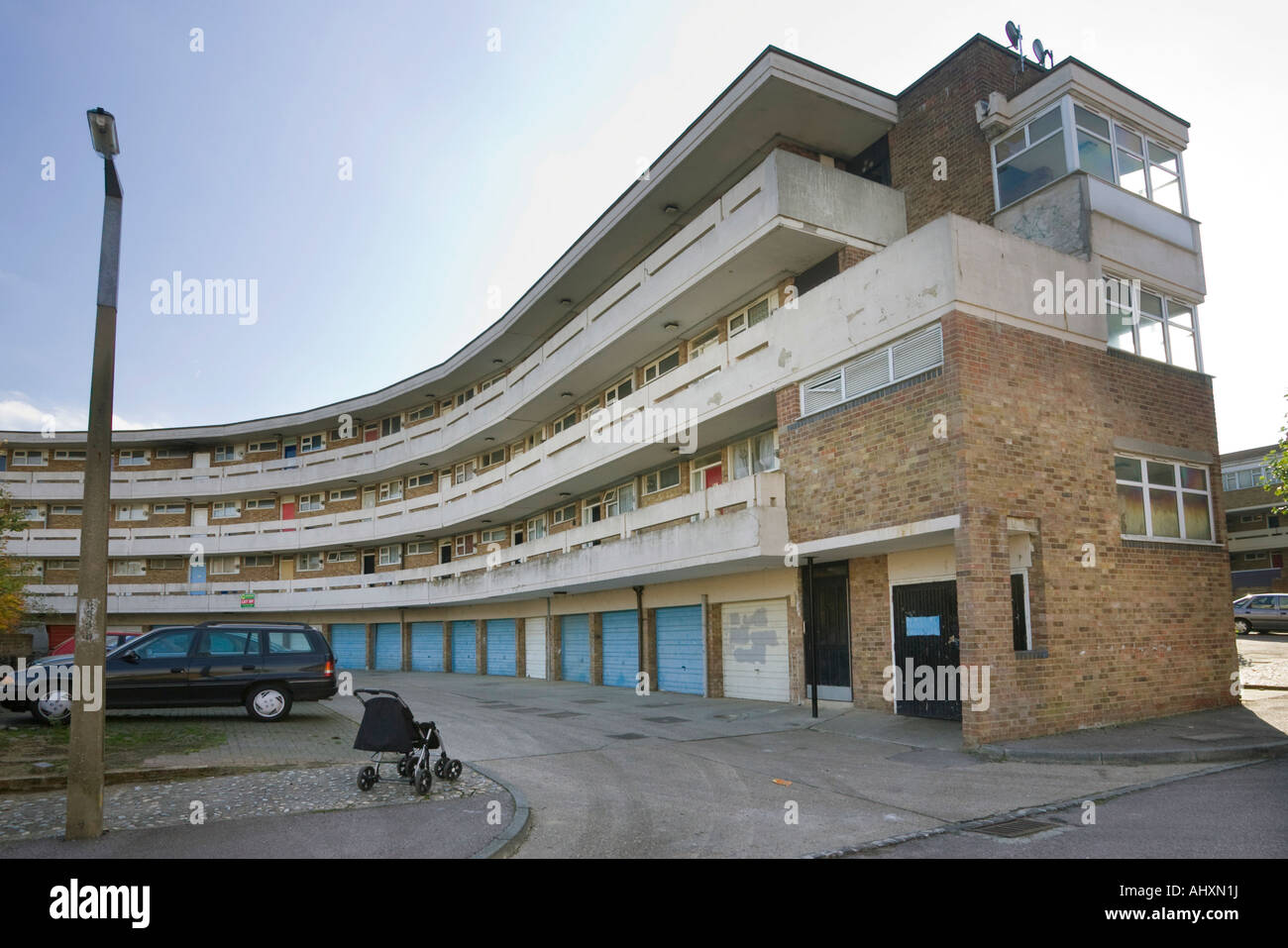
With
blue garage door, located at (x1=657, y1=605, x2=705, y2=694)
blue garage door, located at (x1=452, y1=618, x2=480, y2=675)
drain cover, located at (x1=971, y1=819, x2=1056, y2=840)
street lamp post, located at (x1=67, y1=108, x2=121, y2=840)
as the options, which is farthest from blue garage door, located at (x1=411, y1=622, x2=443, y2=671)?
drain cover, located at (x1=971, y1=819, x2=1056, y2=840)

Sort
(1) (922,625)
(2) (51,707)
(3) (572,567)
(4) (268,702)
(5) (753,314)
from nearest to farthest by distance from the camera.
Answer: (2) (51,707) < (1) (922,625) < (4) (268,702) < (5) (753,314) < (3) (572,567)

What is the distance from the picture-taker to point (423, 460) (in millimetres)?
36781

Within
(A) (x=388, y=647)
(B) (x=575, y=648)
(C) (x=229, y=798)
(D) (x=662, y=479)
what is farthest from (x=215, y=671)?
(A) (x=388, y=647)

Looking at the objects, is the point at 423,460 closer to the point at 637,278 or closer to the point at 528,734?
the point at 637,278

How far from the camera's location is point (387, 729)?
8398 mm

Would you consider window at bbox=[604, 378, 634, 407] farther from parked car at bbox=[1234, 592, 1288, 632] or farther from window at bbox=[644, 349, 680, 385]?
parked car at bbox=[1234, 592, 1288, 632]

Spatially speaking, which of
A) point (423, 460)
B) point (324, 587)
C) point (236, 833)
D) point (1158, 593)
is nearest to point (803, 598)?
point (1158, 593)

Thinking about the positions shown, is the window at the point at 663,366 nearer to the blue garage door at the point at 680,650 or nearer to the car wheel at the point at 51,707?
the blue garage door at the point at 680,650

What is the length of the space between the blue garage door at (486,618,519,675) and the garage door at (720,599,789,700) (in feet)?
44.4

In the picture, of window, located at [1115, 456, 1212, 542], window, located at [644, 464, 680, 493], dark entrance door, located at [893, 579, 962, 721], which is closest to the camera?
dark entrance door, located at [893, 579, 962, 721]

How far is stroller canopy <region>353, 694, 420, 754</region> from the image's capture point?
8.34 m

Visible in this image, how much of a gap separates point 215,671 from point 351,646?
2875cm

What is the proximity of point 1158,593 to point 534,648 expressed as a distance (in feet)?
68.7

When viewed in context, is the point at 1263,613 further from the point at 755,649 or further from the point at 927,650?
the point at 927,650
